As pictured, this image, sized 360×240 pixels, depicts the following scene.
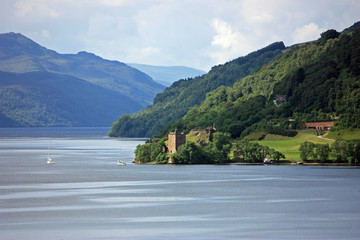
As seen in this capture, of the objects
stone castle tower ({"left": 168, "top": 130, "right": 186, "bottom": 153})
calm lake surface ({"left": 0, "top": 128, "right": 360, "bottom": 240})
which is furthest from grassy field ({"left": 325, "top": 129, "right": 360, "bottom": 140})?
stone castle tower ({"left": 168, "top": 130, "right": 186, "bottom": 153})

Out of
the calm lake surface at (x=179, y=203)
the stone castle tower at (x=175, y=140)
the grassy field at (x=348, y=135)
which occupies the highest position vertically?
the grassy field at (x=348, y=135)

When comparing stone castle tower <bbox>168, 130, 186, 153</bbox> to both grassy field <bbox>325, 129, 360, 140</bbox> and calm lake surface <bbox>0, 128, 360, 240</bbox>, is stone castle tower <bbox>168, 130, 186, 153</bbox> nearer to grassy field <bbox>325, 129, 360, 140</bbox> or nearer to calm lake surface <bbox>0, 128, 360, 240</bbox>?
calm lake surface <bbox>0, 128, 360, 240</bbox>

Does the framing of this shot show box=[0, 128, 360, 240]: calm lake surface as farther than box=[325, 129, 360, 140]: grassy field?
No

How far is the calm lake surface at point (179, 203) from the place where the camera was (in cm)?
6969

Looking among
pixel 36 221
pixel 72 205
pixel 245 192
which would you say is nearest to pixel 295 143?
pixel 245 192

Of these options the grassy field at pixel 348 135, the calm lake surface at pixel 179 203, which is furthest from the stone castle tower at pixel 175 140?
the grassy field at pixel 348 135

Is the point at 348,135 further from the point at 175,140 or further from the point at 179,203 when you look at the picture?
the point at 179,203

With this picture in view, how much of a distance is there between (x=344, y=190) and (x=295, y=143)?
303 ft

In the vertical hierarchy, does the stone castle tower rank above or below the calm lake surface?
above

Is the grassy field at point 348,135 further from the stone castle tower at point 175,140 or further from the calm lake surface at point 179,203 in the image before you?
the stone castle tower at point 175,140

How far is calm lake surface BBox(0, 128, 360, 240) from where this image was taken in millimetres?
69688

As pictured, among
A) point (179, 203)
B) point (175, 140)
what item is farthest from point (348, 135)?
point (179, 203)

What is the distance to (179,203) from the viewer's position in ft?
305

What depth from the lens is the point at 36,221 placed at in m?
75.6
